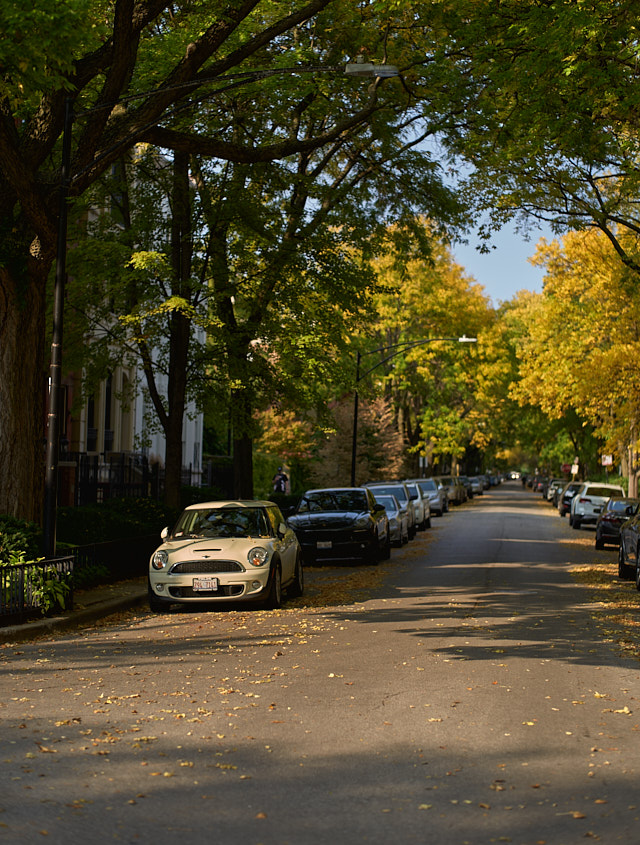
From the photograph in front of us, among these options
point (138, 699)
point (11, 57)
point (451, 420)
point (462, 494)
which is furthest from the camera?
point (462, 494)

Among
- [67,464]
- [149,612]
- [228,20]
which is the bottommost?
[149,612]

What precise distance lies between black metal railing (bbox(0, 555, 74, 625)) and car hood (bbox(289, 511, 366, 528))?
29.5 ft

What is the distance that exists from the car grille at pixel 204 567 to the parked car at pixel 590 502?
92.9 ft

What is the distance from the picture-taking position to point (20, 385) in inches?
618

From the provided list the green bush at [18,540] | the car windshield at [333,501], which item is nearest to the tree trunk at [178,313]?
the car windshield at [333,501]

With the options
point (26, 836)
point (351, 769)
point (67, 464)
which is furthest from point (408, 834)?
point (67, 464)

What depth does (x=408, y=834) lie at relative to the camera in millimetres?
5312

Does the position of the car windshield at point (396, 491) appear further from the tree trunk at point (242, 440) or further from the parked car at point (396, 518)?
the tree trunk at point (242, 440)

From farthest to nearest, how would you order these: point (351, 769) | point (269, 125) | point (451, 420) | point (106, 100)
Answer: point (451, 420)
point (269, 125)
point (106, 100)
point (351, 769)

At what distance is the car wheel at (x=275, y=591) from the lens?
15250 mm

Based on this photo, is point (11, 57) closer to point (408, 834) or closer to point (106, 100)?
point (106, 100)

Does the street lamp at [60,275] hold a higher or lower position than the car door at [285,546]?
higher

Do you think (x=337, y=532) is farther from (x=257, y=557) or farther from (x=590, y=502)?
(x=590, y=502)

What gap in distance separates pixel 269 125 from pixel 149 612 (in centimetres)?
1411
